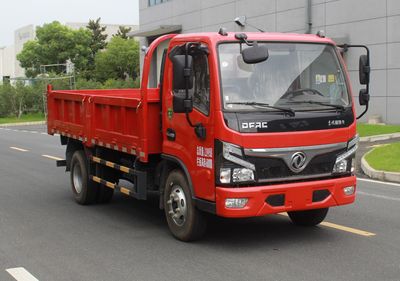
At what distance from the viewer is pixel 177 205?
22.4 feet

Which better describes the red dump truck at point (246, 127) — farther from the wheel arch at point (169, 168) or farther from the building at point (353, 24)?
the building at point (353, 24)

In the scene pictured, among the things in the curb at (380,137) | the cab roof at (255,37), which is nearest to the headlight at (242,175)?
the cab roof at (255,37)

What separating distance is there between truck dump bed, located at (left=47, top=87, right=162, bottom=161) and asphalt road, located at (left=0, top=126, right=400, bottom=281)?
1095 mm

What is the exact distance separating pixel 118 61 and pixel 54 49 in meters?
8.63

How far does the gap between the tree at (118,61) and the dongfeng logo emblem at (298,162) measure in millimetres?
61660

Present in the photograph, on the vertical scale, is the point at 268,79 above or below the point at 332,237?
above

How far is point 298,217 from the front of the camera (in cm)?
752

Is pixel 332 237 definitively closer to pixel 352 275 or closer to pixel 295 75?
pixel 352 275

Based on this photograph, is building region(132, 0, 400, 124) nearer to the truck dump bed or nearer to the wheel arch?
the truck dump bed

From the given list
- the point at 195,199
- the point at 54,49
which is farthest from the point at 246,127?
the point at 54,49

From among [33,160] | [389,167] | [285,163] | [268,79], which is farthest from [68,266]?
[33,160]

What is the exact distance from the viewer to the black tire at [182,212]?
656cm

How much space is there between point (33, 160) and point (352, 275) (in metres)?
12.0

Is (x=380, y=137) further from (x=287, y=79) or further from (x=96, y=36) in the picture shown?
(x=96, y=36)
